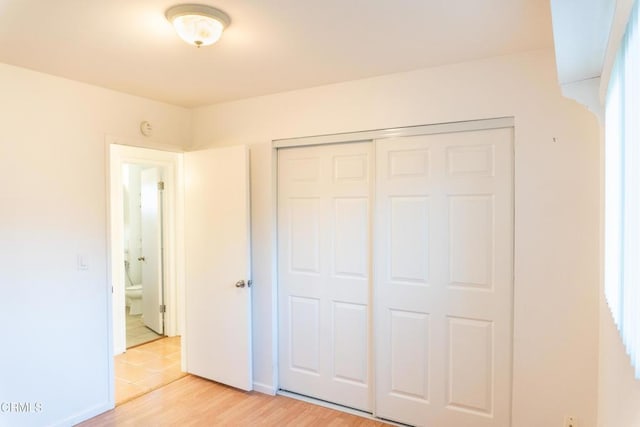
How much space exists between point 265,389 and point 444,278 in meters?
1.74

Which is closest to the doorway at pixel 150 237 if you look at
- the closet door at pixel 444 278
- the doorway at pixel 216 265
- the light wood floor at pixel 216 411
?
the doorway at pixel 216 265

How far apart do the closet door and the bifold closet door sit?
0.16m

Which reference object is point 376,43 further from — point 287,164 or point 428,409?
point 428,409

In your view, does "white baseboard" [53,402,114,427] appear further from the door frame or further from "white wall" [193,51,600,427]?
"white wall" [193,51,600,427]


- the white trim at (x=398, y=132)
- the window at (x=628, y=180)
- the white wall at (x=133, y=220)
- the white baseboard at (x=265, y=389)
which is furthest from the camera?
the white wall at (x=133, y=220)

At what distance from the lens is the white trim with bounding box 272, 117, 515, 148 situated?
235 centimetres

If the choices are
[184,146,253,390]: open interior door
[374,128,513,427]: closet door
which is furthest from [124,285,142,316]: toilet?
[374,128,513,427]: closet door

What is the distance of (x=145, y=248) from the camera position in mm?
4832

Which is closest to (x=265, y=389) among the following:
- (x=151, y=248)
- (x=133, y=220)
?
(x=151, y=248)

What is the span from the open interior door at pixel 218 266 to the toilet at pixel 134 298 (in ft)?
6.97

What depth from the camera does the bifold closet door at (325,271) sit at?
284 cm

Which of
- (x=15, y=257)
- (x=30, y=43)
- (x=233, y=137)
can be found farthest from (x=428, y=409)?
(x=30, y=43)

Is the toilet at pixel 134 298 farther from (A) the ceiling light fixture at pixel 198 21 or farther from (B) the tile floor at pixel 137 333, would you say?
(A) the ceiling light fixture at pixel 198 21

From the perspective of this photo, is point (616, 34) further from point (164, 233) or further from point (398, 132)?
point (164, 233)
